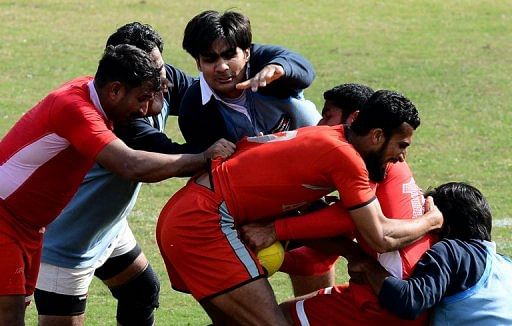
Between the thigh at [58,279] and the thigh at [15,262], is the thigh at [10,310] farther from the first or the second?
the thigh at [58,279]

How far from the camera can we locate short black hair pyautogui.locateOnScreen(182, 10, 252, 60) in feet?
22.6

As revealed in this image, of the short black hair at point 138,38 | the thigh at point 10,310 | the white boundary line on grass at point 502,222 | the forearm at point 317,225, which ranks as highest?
the short black hair at point 138,38

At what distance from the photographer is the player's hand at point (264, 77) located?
6602 millimetres

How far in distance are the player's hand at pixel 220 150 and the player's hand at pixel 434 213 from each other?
3.37 feet

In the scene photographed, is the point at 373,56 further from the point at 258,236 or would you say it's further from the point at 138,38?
the point at 258,236

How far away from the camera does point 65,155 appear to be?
6.65m

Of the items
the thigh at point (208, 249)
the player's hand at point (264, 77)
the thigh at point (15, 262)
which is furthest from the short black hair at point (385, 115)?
the thigh at point (15, 262)

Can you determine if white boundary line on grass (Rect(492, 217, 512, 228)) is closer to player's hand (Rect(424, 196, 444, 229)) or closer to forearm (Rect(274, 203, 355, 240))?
player's hand (Rect(424, 196, 444, 229))

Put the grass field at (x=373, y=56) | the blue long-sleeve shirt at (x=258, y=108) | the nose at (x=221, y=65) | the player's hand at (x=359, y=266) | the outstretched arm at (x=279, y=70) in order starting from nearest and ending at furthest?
the player's hand at (x=359, y=266), the outstretched arm at (x=279, y=70), the nose at (x=221, y=65), the blue long-sleeve shirt at (x=258, y=108), the grass field at (x=373, y=56)

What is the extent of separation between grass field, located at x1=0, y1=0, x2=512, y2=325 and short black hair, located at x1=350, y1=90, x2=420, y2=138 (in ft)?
11.8

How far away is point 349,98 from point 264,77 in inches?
24.9

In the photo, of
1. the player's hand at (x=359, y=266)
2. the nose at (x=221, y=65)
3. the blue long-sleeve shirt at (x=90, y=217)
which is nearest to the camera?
the player's hand at (x=359, y=266)

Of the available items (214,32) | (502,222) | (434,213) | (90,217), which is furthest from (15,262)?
(502,222)

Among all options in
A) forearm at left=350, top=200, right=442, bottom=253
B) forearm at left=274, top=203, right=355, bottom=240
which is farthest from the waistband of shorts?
forearm at left=350, top=200, right=442, bottom=253
